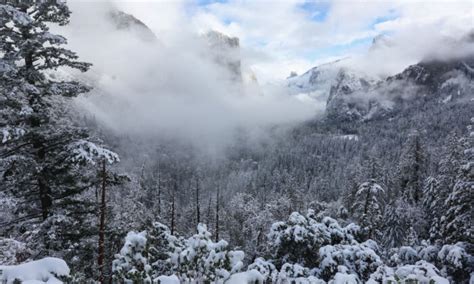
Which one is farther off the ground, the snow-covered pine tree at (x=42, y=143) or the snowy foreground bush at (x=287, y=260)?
the snow-covered pine tree at (x=42, y=143)

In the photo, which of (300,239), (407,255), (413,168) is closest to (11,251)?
(300,239)

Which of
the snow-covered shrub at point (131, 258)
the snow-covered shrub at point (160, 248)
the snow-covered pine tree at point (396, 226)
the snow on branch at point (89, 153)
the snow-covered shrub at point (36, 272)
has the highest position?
the snow on branch at point (89, 153)

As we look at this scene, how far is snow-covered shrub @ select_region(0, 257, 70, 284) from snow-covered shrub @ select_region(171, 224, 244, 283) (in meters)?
2.60

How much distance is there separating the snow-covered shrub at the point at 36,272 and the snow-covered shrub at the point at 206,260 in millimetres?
2600

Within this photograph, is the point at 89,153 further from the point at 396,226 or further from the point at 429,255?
the point at 396,226

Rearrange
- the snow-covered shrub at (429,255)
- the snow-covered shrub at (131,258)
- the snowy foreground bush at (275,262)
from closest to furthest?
the snowy foreground bush at (275,262)
the snow-covered shrub at (131,258)
the snow-covered shrub at (429,255)

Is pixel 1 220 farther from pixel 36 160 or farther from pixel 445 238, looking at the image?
pixel 445 238

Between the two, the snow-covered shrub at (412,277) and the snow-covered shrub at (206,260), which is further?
the snow-covered shrub at (206,260)

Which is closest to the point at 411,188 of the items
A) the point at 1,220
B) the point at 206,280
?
the point at 206,280

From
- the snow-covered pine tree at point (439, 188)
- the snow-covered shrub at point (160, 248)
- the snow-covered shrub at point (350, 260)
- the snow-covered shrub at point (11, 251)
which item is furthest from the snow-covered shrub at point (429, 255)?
the snow-covered pine tree at point (439, 188)

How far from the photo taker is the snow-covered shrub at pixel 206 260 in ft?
24.1

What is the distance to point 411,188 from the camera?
32.4m

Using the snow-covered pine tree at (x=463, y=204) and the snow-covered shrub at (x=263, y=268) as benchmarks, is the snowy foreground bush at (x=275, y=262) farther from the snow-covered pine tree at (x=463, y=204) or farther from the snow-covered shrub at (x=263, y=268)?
the snow-covered pine tree at (x=463, y=204)

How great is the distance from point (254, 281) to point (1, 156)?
25.1 feet
